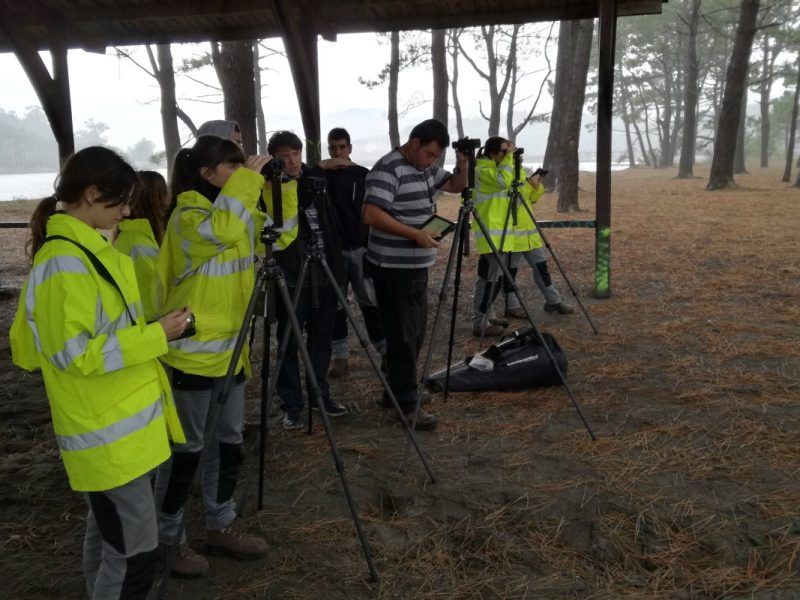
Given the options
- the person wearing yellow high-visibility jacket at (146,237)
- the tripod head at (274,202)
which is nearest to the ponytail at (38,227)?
the person wearing yellow high-visibility jacket at (146,237)

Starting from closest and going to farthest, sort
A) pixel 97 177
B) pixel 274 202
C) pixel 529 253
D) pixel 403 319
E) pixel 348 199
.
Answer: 1. pixel 97 177
2. pixel 274 202
3. pixel 403 319
4. pixel 348 199
5. pixel 529 253

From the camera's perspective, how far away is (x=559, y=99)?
21.5m

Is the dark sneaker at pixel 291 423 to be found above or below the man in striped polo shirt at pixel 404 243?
below

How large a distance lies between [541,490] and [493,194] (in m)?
3.65

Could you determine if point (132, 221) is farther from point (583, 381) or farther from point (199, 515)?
point (583, 381)

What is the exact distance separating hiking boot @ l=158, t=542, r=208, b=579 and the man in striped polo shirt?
1776 millimetres

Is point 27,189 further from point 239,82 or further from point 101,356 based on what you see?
point 101,356

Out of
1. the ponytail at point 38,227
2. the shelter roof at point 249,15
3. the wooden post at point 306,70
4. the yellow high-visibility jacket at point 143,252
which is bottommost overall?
the yellow high-visibility jacket at point 143,252

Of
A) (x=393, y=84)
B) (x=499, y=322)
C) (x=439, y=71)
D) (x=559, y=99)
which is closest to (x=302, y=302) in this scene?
(x=499, y=322)

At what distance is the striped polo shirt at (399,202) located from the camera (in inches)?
160

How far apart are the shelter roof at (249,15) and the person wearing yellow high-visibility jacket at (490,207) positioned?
1789 millimetres

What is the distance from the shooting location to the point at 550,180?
70.2 ft

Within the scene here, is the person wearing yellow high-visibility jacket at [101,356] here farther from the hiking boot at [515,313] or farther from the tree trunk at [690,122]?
the tree trunk at [690,122]

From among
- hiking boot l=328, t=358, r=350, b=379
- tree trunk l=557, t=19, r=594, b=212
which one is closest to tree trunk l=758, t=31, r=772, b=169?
tree trunk l=557, t=19, r=594, b=212
